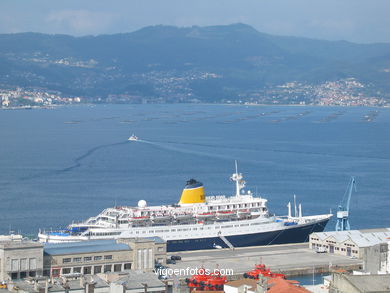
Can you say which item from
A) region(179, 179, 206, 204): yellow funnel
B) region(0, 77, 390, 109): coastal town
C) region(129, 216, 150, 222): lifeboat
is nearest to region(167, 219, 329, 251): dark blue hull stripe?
region(129, 216, 150, 222): lifeboat

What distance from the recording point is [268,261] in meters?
26.3

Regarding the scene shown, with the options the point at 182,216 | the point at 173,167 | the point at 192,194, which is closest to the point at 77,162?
the point at 173,167

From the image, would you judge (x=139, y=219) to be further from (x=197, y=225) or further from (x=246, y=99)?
(x=246, y=99)

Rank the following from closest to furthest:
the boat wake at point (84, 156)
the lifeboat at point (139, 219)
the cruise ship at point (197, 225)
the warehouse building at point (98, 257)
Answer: the warehouse building at point (98, 257), the cruise ship at point (197, 225), the lifeboat at point (139, 219), the boat wake at point (84, 156)

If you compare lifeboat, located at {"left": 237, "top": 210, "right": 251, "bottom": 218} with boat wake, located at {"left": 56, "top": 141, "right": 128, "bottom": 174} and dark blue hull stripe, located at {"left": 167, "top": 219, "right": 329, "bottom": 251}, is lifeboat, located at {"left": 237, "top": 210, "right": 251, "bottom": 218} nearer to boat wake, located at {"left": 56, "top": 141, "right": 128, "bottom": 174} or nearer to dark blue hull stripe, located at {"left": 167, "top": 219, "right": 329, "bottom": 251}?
dark blue hull stripe, located at {"left": 167, "top": 219, "right": 329, "bottom": 251}

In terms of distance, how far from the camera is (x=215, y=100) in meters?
198

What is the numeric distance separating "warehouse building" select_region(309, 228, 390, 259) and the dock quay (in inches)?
9.5

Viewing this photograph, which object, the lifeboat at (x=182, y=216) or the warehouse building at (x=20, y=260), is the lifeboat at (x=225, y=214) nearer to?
the lifeboat at (x=182, y=216)

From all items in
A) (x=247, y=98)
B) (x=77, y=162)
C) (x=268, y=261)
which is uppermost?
(x=247, y=98)

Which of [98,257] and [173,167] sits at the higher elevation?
[173,167]

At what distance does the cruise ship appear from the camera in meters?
27.9

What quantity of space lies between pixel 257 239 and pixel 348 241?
3.42m

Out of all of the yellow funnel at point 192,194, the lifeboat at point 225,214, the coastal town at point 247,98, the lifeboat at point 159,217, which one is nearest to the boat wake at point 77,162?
the yellow funnel at point 192,194

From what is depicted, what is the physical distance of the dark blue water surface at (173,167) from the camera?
3781 cm
